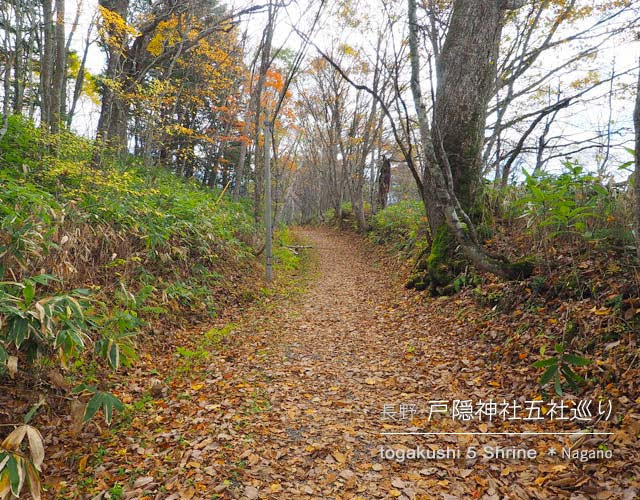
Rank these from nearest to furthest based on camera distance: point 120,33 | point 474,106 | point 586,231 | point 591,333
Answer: point 591,333 < point 586,231 < point 474,106 < point 120,33

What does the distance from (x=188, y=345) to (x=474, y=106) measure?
6.24m

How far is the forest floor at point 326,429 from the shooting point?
7.86 feet

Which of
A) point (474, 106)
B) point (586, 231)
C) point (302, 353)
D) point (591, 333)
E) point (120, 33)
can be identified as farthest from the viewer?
point (120, 33)

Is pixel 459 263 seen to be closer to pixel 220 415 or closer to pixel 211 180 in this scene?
pixel 220 415

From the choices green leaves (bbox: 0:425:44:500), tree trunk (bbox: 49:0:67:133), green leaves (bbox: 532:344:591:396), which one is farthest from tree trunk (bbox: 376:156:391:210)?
green leaves (bbox: 0:425:44:500)

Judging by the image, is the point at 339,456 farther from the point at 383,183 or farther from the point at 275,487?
the point at 383,183

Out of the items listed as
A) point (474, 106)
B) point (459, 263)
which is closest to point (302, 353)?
point (459, 263)

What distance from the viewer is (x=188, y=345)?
496cm

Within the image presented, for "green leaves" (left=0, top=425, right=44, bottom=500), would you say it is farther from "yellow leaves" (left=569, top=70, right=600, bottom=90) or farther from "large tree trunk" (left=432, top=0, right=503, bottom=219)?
"yellow leaves" (left=569, top=70, right=600, bottom=90)

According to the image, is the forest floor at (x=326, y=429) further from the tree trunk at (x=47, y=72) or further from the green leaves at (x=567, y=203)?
the tree trunk at (x=47, y=72)

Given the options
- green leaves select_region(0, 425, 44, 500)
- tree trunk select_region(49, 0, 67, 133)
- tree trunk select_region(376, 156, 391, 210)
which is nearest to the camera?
green leaves select_region(0, 425, 44, 500)

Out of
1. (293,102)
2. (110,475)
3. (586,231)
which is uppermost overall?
(293,102)

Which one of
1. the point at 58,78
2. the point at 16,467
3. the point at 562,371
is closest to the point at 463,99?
the point at 562,371

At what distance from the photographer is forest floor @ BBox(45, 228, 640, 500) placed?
2396 mm
